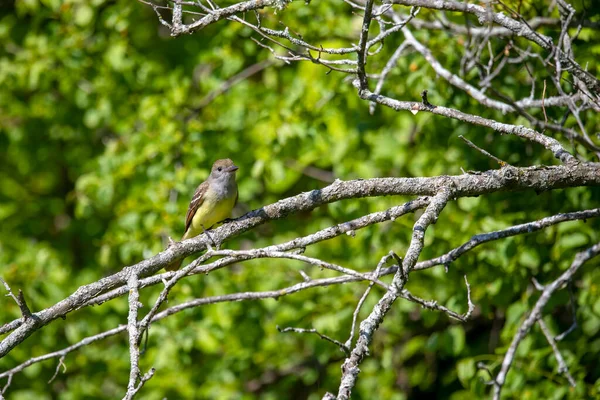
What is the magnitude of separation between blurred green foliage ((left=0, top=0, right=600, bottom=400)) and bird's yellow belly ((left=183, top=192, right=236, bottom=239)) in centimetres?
48

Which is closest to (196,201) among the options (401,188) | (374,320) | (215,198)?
(215,198)

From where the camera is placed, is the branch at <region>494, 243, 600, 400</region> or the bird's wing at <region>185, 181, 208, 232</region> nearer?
the branch at <region>494, 243, 600, 400</region>

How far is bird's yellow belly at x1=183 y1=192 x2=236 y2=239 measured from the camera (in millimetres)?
6887

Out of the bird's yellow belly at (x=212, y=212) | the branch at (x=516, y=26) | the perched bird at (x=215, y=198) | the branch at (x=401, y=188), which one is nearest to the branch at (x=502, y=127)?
the branch at (x=401, y=188)

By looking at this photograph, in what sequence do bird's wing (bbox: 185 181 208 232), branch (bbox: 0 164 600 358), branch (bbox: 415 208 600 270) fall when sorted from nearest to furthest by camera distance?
branch (bbox: 0 164 600 358)
branch (bbox: 415 208 600 270)
bird's wing (bbox: 185 181 208 232)

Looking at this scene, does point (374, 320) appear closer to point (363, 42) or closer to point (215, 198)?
point (363, 42)

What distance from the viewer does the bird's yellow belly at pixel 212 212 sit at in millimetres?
6887

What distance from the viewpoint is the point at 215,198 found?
22.6ft

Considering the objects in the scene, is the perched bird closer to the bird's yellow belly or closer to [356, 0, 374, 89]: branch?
the bird's yellow belly

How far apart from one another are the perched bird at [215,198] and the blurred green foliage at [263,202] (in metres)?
0.31

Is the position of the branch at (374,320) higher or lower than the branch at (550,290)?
lower

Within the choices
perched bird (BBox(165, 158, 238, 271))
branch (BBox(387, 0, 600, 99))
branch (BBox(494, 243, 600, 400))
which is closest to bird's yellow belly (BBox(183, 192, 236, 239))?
perched bird (BBox(165, 158, 238, 271))

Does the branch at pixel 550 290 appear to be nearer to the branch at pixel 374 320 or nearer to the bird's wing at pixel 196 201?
the branch at pixel 374 320

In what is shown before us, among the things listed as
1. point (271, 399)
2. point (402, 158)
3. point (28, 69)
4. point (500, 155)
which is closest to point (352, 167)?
point (402, 158)
